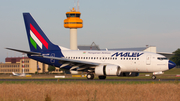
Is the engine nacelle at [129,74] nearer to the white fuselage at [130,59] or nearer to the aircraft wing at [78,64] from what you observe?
the white fuselage at [130,59]

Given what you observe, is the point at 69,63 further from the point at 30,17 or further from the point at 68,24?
the point at 68,24

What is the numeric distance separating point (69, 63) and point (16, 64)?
12766cm

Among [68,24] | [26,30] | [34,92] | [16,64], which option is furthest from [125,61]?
[16,64]

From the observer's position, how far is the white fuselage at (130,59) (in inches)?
1456

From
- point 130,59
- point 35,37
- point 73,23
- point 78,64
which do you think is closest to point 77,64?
point 78,64

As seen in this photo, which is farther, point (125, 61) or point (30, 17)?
point (30, 17)

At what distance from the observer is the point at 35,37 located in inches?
1677

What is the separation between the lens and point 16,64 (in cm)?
15900

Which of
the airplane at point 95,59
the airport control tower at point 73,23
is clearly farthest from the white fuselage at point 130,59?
the airport control tower at point 73,23

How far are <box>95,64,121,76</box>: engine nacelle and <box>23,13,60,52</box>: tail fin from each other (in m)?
8.65

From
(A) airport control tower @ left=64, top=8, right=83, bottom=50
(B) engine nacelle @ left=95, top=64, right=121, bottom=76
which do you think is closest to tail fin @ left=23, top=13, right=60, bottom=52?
(B) engine nacelle @ left=95, top=64, right=121, bottom=76

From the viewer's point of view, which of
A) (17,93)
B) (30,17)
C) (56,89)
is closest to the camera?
(17,93)

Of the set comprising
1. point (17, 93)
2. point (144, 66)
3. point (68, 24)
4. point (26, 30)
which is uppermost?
point (68, 24)

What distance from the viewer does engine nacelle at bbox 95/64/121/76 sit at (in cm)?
3575
